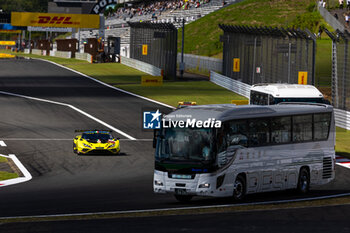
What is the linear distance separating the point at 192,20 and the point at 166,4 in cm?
2772

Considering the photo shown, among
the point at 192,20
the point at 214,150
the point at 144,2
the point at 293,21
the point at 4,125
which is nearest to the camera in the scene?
the point at 214,150

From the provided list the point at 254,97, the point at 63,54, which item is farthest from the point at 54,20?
the point at 254,97

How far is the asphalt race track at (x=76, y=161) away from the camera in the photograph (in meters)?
20.6

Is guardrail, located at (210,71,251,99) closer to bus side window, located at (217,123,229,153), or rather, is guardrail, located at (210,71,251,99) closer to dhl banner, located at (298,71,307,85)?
dhl banner, located at (298,71,307,85)

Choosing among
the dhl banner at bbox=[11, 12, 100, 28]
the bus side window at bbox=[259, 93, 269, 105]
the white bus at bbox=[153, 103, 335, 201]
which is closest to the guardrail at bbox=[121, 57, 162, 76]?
the dhl banner at bbox=[11, 12, 100, 28]

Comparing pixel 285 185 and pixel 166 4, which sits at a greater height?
pixel 166 4

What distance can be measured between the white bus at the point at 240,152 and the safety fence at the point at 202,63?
56003mm

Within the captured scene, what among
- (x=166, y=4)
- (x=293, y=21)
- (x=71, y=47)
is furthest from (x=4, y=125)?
(x=166, y=4)

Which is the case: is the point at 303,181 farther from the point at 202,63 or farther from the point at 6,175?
the point at 202,63

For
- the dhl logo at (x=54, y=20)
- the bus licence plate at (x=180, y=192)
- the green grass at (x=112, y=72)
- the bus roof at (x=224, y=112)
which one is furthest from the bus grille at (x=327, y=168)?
the dhl logo at (x=54, y=20)

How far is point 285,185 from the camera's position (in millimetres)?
23016

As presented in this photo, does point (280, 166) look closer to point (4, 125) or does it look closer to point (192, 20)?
point (4, 125)

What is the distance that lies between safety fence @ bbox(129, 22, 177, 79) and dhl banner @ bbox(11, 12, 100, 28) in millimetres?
26682

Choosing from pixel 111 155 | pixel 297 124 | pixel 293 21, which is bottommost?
pixel 111 155
